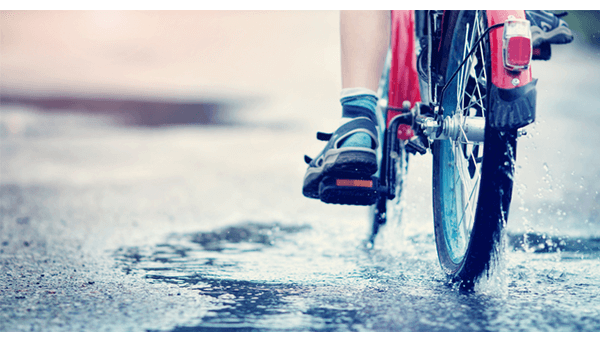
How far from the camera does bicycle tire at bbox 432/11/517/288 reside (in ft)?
3.99

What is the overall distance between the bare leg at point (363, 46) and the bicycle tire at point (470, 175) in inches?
8.1

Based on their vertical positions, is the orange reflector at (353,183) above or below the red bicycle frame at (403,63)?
below

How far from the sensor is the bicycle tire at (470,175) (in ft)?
3.99

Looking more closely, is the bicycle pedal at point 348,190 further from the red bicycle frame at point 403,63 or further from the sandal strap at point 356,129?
the red bicycle frame at point 403,63

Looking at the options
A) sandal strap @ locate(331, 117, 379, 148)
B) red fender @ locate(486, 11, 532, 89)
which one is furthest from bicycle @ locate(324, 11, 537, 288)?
sandal strap @ locate(331, 117, 379, 148)

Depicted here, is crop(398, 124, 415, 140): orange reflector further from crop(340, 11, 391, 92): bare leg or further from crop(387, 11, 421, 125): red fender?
crop(340, 11, 391, 92): bare leg

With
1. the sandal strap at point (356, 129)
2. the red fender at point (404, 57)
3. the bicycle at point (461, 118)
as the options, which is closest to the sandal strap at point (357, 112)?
the sandal strap at point (356, 129)

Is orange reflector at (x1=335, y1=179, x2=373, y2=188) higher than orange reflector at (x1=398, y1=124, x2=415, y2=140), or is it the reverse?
orange reflector at (x1=398, y1=124, x2=415, y2=140)

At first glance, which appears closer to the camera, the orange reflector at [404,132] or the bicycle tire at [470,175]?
the bicycle tire at [470,175]

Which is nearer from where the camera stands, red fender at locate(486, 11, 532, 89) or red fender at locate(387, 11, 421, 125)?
red fender at locate(486, 11, 532, 89)

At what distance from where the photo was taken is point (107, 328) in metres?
1.06

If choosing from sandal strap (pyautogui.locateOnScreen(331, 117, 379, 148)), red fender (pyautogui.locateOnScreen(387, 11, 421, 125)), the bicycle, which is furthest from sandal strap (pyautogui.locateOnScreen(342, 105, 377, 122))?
red fender (pyautogui.locateOnScreen(387, 11, 421, 125))

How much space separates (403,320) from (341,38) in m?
1.00
